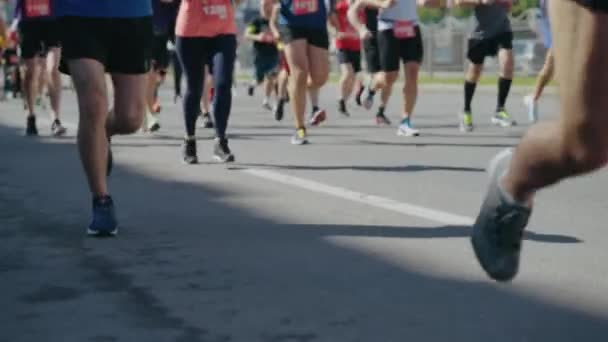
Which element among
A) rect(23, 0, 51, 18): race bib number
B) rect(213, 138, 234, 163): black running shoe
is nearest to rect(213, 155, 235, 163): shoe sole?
rect(213, 138, 234, 163): black running shoe

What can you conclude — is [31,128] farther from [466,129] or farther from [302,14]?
[466,129]

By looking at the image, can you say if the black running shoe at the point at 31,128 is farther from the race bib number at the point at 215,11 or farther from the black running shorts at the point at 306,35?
the race bib number at the point at 215,11

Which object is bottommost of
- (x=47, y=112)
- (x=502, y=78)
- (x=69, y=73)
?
(x=47, y=112)

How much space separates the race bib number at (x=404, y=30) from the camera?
1301cm

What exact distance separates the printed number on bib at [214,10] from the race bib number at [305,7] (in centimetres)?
164

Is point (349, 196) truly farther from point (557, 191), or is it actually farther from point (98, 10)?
point (98, 10)

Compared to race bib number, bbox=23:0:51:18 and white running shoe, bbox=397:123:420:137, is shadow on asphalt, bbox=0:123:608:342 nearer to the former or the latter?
race bib number, bbox=23:0:51:18

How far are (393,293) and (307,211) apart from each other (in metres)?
2.43

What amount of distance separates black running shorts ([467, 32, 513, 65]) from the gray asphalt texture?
3.70 metres

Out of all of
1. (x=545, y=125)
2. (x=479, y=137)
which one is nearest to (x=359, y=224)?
(x=545, y=125)

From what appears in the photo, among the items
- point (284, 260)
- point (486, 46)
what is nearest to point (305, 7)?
point (486, 46)

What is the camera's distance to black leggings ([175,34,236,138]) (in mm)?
9805

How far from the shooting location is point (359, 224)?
21.5 ft

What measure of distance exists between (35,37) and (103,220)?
7.40m
